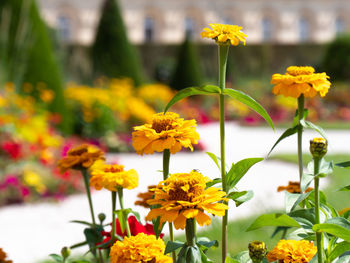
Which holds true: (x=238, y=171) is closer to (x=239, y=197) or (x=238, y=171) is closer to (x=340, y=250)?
(x=239, y=197)

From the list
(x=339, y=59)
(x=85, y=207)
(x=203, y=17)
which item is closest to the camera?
(x=85, y=207)

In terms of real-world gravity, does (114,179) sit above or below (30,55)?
below

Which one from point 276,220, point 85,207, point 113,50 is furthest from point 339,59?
point 276,220

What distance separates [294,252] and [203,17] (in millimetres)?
25671

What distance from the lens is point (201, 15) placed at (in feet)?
84.3

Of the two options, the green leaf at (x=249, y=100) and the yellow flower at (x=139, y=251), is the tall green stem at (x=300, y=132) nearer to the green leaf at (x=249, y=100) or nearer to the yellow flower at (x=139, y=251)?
the green leaf at (x=249, y=100)

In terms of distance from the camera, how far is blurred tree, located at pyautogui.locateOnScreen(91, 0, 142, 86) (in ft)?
37.1

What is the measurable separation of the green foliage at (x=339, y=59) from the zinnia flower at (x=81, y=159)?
53.5ft

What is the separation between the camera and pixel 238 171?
1.02m

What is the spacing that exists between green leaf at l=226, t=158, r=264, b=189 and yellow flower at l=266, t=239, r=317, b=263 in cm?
17

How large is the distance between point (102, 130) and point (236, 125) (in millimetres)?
4587

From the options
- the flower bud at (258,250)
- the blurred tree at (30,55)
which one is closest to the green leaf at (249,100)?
the flower bud at (258,250)

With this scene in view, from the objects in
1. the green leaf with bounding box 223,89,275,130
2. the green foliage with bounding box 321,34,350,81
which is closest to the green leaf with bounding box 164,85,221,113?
the green leaf with bounding box 223,89,275,130

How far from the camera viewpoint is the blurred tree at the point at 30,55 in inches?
289
